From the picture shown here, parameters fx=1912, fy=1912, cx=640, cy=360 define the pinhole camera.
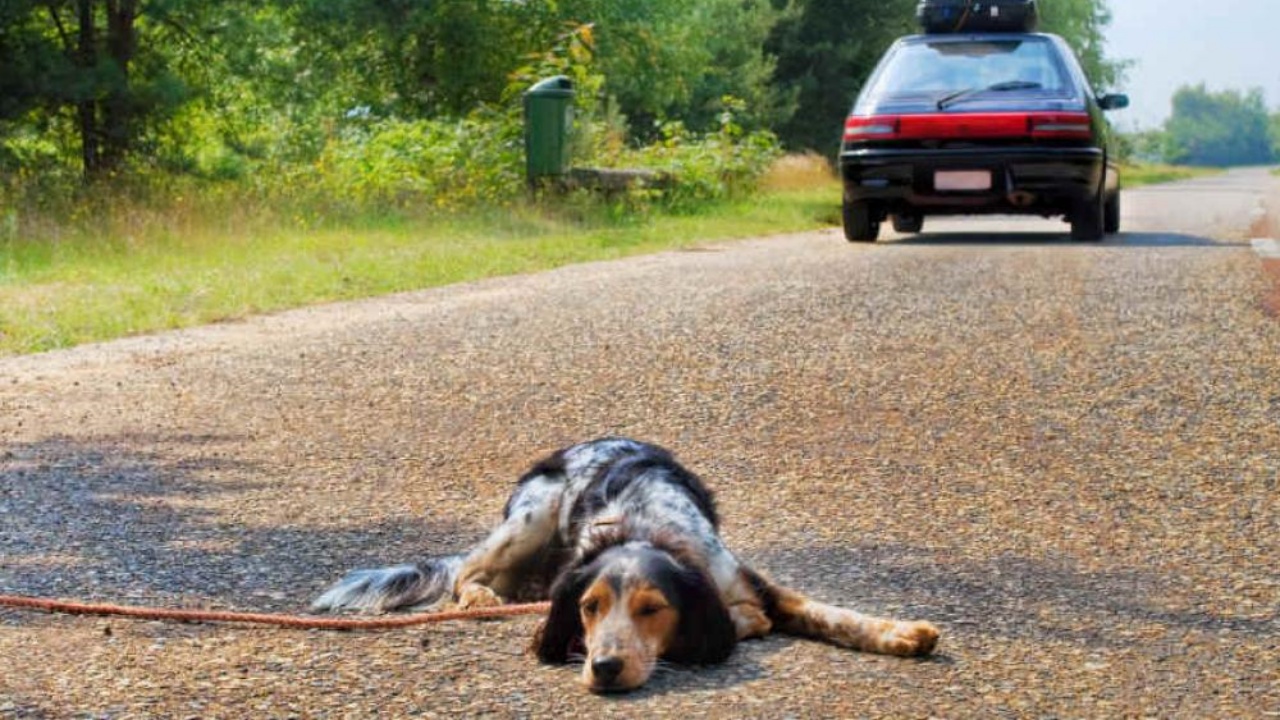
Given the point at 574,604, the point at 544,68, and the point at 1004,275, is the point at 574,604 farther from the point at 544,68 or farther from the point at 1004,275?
the point at 544,68

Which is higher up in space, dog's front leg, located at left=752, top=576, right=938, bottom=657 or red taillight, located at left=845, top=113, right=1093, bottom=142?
red taillight, located at left=845, top=113, right=1093, bottom=142

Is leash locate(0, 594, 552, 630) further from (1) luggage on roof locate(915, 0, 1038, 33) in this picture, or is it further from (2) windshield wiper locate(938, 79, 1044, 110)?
(1) luggage on roof locate(915, 0, 1038, 33)

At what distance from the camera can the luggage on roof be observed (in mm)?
19094

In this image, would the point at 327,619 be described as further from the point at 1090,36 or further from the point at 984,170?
the point at 1090,36

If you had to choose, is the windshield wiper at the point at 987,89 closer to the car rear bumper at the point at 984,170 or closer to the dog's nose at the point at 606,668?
the car rear bumper at the point at 984,170

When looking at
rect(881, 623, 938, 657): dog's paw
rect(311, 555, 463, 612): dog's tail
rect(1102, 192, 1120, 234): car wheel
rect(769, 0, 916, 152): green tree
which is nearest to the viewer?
rect(881, 623, 938, 657): dog's paw

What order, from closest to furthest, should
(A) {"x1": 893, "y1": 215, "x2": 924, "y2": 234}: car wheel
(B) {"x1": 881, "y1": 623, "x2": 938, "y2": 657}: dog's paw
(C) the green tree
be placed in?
(B) {"x1": 881, "y1": 623, "x2": 938, "y2": 657}: dog's paw → (A) {"x1": 893, "y1": 215, "x2": 924, "y2": 234}: car wheel → (C) the green tree

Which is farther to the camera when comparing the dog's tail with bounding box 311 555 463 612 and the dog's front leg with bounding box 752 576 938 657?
the dog's tail with bounding box 311 555 463 612

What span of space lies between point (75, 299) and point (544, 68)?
12.6 meters

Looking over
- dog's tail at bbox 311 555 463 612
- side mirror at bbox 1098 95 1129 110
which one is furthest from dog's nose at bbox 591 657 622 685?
side mirror at bbox 1098 95 1129 110

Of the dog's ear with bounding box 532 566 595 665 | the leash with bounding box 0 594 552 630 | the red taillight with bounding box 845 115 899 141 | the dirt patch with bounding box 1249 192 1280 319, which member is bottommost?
the dirt patch with bounding box 1249 192 1280 319

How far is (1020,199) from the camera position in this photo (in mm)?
15992

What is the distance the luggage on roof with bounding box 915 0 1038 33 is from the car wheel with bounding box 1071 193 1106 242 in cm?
312

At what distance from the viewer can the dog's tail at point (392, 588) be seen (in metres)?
5.21
